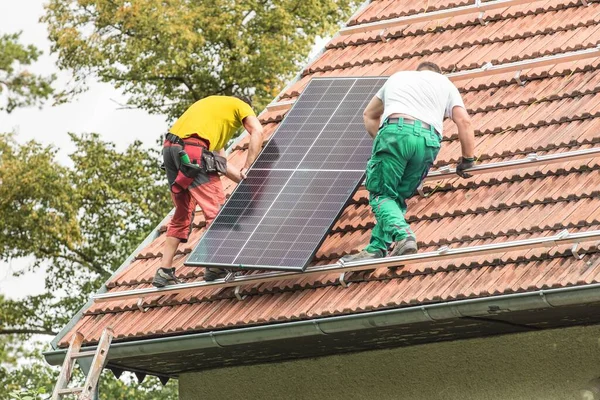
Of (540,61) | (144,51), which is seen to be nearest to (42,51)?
(144,51)

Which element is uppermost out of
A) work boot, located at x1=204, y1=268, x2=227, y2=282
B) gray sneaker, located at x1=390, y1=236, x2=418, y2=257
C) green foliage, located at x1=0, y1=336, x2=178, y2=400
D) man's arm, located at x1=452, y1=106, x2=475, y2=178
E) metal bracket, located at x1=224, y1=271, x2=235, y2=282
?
green foliage, located at x1=0, y1=336, x2=178, y2=400

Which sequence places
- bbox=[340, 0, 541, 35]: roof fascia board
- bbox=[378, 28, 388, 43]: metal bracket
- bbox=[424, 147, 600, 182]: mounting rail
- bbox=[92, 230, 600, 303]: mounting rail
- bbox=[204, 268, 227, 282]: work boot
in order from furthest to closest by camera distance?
bbox=[378, 28, 388, 43]: metal bracket < bbox=[340, 0, 541, 35]: roof fascia board < bbox=[204, 268, 227, 282]: work boot < bbox=[424, 147, 600, 182]: mounting rail < bbox=[92, 230, 600, 303]: mounting rail

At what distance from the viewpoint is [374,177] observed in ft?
33.0

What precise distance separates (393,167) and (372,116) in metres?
0.60

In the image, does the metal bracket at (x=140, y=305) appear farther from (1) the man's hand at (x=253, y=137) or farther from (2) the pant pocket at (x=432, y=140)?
(2) the pant pocket at (x=432, y=140)

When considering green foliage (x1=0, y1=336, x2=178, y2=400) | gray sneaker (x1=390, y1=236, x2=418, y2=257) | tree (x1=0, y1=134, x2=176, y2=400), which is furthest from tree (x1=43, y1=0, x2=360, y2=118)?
gray sneaker (x1=390, y1=236, x2=418, y2=257)

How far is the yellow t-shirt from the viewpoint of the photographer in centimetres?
1105

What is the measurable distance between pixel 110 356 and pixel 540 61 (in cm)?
368

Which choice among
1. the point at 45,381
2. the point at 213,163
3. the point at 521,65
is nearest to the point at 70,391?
the point at 213,163

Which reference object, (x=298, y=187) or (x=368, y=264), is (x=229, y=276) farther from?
(x=368, y=264)

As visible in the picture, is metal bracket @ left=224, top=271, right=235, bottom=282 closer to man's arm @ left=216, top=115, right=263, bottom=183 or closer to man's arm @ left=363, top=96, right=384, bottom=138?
man's arm @ left=216, top=115, right=263, bottom=183

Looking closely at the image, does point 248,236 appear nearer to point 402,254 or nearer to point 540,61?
point 402,254

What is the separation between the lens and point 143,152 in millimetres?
28688

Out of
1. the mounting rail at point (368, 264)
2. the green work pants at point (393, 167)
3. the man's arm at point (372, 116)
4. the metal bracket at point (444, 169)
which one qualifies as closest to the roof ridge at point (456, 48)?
the metal bracket at point (444, 169)
